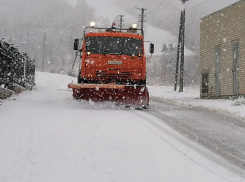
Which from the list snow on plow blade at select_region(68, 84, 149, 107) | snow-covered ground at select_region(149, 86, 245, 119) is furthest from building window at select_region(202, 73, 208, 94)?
snow on plow blade at select_region(68, 84, 149, 107)

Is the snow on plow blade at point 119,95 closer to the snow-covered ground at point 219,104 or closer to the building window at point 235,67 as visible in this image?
the snow-covered ground at point 219,104

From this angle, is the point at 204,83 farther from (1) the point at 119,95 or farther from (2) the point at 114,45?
(1) the point at 119,95

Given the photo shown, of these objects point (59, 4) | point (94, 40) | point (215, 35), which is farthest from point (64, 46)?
point (94, 40)

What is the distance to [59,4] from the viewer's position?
158m

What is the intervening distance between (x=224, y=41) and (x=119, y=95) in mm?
11645

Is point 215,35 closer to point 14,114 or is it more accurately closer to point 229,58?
point 229,58

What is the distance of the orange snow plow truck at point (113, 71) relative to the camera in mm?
10289

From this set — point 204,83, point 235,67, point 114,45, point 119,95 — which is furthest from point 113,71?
point 204,83

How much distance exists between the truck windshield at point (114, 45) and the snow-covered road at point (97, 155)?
16.2ft

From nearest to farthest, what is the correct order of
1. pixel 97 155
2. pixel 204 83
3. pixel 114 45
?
pixel 97 155 < pixel 114 45 < pixel 204 83

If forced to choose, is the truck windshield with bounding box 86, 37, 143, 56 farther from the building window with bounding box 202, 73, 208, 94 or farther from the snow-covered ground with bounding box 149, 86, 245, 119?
the building window with bounding box 202, 73, 208, 94

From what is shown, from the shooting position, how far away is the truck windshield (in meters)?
10.9

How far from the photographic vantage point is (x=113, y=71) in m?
10.5

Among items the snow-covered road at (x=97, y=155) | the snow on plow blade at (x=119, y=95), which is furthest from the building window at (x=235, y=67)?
the snow-covered road at (x=97, y=155)
